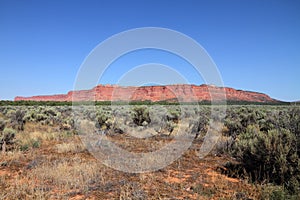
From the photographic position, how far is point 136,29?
1147 cm

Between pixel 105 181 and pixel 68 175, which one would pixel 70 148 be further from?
pixel 105 181

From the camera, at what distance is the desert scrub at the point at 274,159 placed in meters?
5.21

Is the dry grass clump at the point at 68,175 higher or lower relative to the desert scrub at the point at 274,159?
lower

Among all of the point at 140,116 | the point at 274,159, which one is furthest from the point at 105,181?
the point at 140,116

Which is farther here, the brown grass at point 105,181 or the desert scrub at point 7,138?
the desert scrub at point 7,138

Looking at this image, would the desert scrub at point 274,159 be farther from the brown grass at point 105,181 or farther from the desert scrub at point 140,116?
the desert scrub at point 140,116

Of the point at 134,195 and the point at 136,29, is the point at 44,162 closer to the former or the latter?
the point at 134,195

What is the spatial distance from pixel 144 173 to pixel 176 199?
188cm

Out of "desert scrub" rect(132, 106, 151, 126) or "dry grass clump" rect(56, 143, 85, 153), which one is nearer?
"dry grass clump" rect(56, 143, 85, 153)

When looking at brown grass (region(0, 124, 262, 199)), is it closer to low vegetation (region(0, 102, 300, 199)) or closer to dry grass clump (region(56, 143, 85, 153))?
low vegetation (region(0, 102, 300, 199))

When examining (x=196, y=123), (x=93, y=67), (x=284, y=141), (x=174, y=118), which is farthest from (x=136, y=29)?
(x=174, y=118)

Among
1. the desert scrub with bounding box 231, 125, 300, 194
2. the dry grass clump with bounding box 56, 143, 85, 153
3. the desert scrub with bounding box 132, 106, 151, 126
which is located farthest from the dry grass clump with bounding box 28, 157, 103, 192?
the desert scrub with bounding box 132, 106, 151, 126

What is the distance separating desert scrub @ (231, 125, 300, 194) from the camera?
5215 mm

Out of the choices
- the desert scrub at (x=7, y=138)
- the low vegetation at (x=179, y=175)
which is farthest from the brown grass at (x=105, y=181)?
the desert scrub at (x=7, y=138)
